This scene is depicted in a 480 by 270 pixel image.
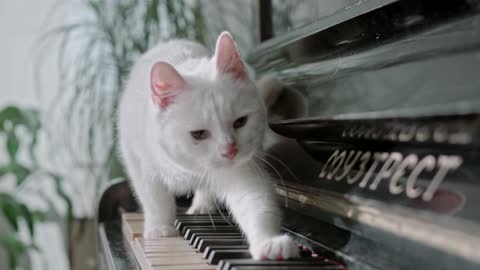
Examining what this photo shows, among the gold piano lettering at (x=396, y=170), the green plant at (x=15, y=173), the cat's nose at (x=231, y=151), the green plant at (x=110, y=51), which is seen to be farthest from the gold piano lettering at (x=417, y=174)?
the green plant at (x=15, y=173)

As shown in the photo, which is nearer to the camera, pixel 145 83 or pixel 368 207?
pixel 368 207

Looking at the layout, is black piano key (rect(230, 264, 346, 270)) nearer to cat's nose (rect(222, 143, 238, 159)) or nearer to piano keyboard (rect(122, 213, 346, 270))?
piano keyboard (rect(122, 213, 346, 270))

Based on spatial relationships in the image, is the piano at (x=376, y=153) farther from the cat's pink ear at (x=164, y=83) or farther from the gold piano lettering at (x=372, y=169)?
the cat's pink ear at (x=164, y=83)

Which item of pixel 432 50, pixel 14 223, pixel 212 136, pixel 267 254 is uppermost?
pixel 432 50

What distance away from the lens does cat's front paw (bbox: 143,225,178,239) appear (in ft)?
3.75

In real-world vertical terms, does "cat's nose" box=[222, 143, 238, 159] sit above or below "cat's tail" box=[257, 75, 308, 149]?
below

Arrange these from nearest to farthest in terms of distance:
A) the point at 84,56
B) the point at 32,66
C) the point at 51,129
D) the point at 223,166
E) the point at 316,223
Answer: the point at 316,223, the point at 223,166, the point at 84,56, the point at 51,129, the point at 32,66

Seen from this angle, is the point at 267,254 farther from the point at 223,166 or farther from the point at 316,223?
the point at 223,166

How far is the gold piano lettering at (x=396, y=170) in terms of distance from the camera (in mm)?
571

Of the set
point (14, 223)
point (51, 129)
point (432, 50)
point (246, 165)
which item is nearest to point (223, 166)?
point (246, 165)

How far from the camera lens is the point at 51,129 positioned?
2.63 meters

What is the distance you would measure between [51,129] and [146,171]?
152cm

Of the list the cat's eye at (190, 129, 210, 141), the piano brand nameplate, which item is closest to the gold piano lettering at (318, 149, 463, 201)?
the piano brand nameplate

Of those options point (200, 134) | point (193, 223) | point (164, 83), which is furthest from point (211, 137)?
point (193, 223)
